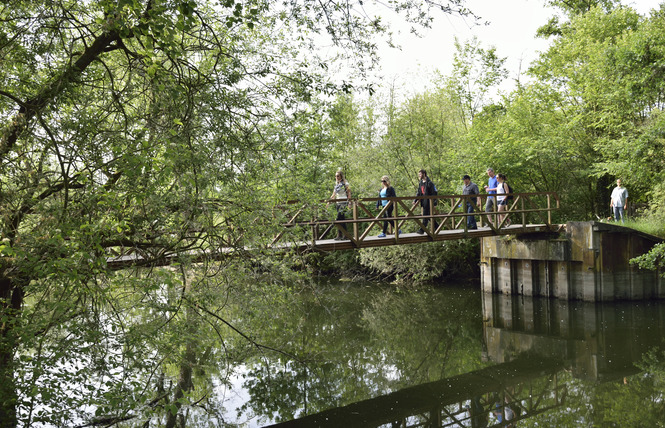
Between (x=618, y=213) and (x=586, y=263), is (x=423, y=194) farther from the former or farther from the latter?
(x=618, y=213)

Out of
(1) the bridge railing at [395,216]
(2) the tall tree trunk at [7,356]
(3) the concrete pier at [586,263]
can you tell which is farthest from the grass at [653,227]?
(2) the tall tree trunk at [7,356]

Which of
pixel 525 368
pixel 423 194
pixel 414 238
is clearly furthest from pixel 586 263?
pixel 525 368

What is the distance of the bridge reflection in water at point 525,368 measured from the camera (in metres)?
8.00

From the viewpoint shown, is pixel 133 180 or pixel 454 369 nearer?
pixel 133 180

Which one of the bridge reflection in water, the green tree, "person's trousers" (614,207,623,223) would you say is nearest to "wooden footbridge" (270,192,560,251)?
the green tree

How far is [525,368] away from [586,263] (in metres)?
7.10

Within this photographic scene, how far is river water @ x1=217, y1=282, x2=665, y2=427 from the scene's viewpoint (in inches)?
312

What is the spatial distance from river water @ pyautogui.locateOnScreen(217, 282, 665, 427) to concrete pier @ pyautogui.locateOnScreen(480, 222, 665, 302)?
0.63 meters

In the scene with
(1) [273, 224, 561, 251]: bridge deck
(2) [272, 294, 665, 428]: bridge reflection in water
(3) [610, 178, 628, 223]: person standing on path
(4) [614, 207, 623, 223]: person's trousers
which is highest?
(3) [610, 178, 628, 223]: person standing on path

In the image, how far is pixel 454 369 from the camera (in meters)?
10.4

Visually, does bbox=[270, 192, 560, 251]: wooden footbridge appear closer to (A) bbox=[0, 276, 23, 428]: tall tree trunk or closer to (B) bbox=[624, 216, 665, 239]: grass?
(B) bbox=[624, 216, 665, 239]: grass

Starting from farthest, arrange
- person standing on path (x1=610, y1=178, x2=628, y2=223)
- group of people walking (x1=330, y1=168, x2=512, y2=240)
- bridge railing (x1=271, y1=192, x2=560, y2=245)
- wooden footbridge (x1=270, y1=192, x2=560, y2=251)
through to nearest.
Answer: person standing on path (x1=610, y1=178, x2=628, y2=223) < group of people walking (x1=330, y1=168, x2=512, y2=240) < bridge railing (x1=271, y1=192, x2=560, y2=245) < wooden footbridge (x1=270, y1=192, x2=560, y2=251)

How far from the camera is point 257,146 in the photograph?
21.5ft

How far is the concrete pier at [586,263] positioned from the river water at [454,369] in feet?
2.08
